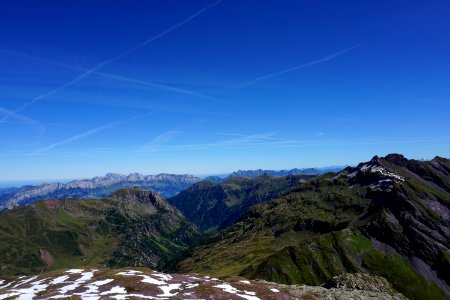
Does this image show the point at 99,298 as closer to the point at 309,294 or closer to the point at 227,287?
the point at 227,287

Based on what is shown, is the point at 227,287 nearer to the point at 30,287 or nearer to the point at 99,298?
the point at 99,298

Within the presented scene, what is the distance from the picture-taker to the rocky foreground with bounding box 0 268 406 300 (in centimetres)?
7044

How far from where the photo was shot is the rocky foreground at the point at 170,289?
231 feet

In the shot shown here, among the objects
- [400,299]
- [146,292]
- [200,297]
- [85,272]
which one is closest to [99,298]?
[146,292]

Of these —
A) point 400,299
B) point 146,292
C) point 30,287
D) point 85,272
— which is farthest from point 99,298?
point 400,299

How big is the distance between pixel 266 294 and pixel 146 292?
2437cm

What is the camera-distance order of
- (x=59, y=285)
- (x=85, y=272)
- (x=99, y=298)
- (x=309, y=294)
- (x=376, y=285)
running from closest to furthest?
(x=99, y=298), (x=309, y=294), (x=59, y=285), (x=376, y=285), (x=85, y=272)

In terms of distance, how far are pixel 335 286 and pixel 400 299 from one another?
620 inches

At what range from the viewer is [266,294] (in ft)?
249

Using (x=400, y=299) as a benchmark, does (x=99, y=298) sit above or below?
above

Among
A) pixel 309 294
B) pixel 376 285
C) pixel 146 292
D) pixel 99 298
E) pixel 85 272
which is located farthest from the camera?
pixel 85 272

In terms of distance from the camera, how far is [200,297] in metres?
67.9

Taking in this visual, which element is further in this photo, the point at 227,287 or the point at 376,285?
the point at 376,285

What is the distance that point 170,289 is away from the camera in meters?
77.6
